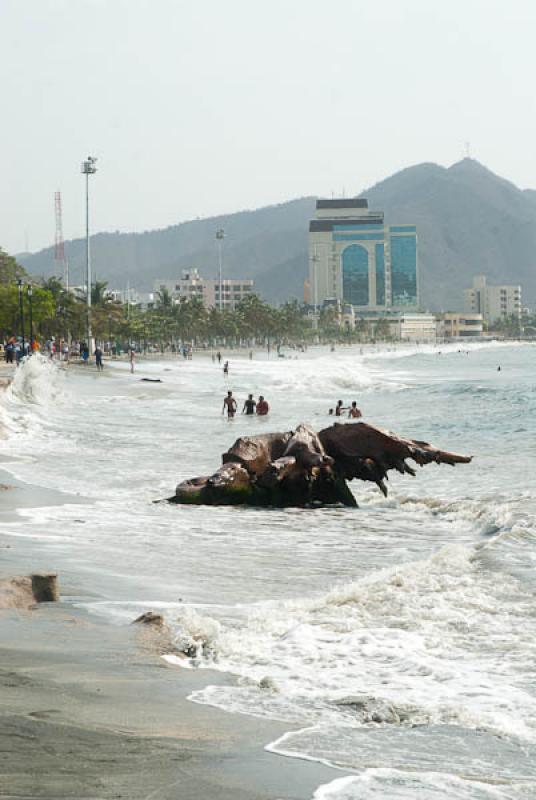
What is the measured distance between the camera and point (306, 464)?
55.2ft

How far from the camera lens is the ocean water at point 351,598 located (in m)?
5.99

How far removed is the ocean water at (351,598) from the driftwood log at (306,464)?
0.51m

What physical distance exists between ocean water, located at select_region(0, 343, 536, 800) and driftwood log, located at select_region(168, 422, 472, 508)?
51 cm

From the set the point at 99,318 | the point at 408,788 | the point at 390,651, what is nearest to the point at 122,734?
the point at 408,788

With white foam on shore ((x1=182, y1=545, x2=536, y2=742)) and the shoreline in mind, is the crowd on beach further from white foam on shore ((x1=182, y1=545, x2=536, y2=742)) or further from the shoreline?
the shoreline

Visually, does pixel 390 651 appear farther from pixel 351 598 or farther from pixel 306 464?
pixel 306 464

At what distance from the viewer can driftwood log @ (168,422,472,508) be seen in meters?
16.8

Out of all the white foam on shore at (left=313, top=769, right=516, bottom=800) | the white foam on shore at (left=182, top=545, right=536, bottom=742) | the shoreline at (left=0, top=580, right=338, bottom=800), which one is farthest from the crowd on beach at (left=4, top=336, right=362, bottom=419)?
the white foam on shore at (left=313, top=769, right=516, bottom=800)

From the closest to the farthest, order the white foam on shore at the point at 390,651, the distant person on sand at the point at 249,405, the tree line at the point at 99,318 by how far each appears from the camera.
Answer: the white foam on shore at the point at 390,651, the distant person on sand at the point at 249,405, the tree line at the point at 99,318

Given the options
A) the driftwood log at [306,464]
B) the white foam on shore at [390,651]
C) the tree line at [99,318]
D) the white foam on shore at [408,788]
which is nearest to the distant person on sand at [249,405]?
the driftwood log at [306,464]

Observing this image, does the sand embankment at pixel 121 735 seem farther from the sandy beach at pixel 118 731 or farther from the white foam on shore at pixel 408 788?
the white foam on shore at pixel 408 788

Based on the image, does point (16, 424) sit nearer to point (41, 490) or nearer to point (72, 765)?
point (41, 490)

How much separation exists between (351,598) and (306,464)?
700cm

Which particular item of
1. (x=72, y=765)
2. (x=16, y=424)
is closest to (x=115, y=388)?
(x=16, y=424)
